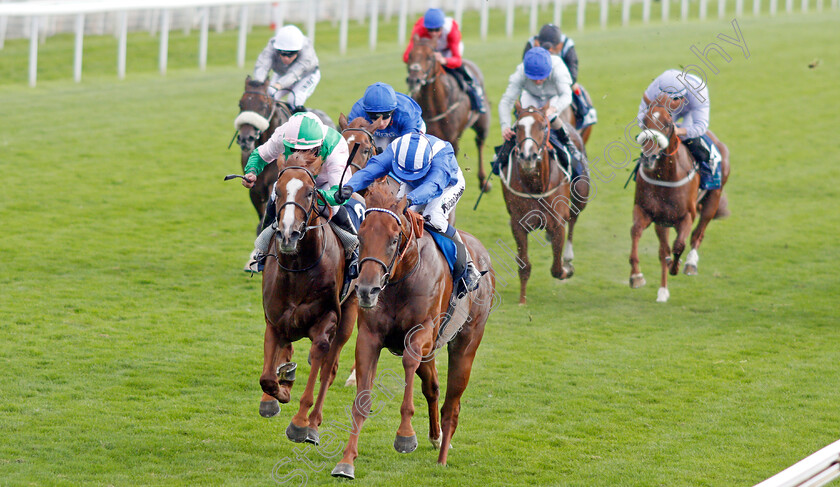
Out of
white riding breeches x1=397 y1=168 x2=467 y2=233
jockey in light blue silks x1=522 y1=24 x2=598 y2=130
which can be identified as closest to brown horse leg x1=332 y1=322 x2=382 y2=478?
white riding breeches x1=397 y1=168 x2=467 y2=233

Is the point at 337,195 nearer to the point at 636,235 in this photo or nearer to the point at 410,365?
the point at 410,365

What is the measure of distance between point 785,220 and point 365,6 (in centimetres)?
1446

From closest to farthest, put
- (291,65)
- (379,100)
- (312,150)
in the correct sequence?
(312,150) → (379,100) → (291,65)

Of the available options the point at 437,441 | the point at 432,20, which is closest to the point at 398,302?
the point at 437,441

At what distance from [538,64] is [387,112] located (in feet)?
10.5

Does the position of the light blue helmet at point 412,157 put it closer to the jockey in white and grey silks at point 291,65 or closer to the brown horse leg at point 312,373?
the brown horse leg at point 312,373

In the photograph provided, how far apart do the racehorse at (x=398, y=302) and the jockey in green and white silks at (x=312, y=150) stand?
0.41 m

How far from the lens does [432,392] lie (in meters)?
6.21

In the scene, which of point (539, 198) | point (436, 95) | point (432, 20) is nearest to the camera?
point (539, 198)

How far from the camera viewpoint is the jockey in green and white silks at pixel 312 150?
19.8 ft

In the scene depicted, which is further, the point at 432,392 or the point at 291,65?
the point at 291,65

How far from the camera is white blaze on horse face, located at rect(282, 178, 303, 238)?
5.32 metres

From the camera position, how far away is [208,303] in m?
9.56

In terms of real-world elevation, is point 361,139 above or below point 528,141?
above
